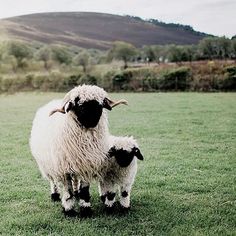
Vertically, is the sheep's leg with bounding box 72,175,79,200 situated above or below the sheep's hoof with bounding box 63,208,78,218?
above

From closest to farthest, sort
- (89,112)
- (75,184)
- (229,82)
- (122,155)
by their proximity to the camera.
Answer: (89,112) → (122,155) → (75,184) → (229,82)

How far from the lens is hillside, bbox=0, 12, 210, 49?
140 meters

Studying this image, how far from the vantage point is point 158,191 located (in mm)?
9531

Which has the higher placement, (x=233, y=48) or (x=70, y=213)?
(x=233, y=48)

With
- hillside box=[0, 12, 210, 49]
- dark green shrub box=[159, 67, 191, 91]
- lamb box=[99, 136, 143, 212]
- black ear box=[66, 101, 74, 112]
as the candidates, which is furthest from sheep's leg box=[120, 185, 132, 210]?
hillside box=[0, 12, 210, 49]

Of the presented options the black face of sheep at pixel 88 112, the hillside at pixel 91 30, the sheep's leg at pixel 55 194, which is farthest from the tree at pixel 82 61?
the hillside at pixel 91 30

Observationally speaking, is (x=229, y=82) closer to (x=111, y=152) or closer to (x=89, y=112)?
(x=111, y=152)

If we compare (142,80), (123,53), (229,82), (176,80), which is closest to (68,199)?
(229,82)

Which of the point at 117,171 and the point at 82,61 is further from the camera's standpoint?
the point at 82,61

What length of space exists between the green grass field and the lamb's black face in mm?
1612

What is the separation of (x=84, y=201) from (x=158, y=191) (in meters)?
2.04

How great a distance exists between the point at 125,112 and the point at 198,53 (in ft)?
140

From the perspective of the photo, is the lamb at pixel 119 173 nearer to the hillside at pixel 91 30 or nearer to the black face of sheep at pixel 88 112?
the black face of sheep at pixel 88 112

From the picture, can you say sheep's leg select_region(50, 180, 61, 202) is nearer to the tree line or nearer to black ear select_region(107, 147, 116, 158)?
black ear select_region(107, 147, 116, 158)
